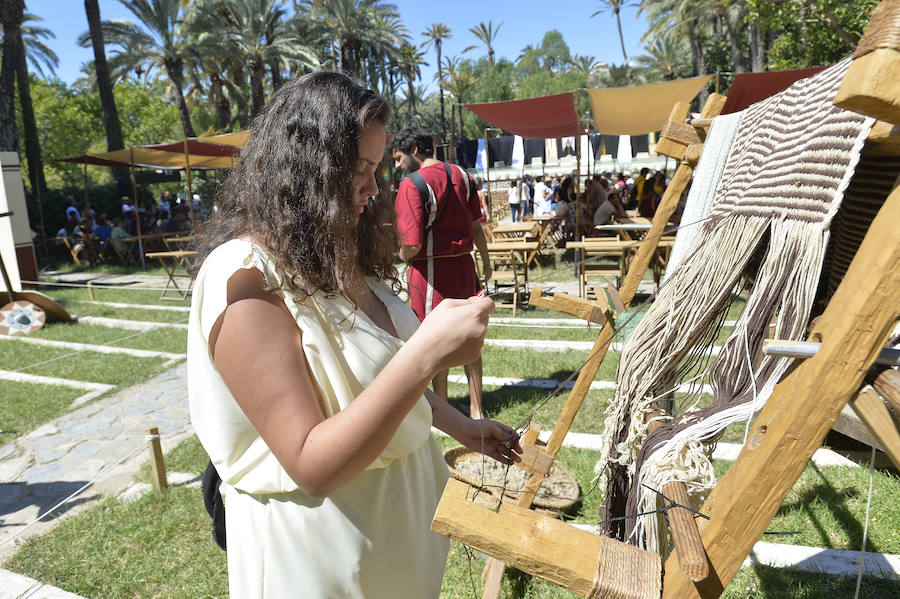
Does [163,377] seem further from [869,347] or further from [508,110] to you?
[508,110]

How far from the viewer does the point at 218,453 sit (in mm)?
1123

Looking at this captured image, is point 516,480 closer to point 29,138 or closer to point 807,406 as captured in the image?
point 807,406

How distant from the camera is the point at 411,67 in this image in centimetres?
4325

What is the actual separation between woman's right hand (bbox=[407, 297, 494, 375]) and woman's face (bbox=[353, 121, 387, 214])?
346 mm

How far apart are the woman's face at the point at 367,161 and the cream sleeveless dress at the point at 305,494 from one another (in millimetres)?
222

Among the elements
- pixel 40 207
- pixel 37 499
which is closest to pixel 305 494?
pixel 37 499

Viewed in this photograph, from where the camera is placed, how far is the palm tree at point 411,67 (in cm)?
4141

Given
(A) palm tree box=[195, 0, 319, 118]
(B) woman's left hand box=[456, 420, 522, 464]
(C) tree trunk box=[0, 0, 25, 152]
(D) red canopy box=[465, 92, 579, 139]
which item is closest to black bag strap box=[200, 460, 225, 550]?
(B) woman's left hand box=[456, 420, 522, 464]

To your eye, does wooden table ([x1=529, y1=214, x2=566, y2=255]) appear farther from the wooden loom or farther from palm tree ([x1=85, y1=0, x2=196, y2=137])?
palm tree ([x1=85, y1=0, x2=196, y2=137])

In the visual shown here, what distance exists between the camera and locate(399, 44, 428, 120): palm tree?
41.4m

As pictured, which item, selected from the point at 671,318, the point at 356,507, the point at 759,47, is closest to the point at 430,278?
the point at 671,318

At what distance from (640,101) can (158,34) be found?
76.4 ft

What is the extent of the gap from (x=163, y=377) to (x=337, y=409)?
5727 millimetres

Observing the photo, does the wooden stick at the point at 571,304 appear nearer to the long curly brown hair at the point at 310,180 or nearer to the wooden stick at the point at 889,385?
the long curly brown hair at the point at 310,180
